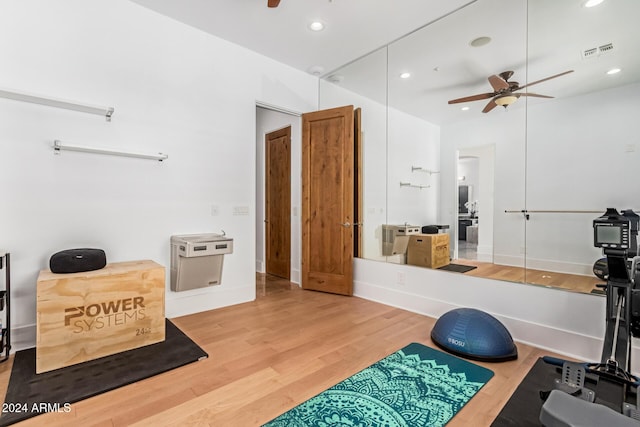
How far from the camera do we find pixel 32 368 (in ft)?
6.86

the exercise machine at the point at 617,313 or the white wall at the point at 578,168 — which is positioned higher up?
the white wall at the point at 578,168

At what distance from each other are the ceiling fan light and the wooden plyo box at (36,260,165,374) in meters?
3.35

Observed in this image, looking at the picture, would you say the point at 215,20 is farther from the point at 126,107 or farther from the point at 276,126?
the point at 276,126

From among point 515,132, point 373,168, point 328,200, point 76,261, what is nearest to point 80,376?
point 76,261

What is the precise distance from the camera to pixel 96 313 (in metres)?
2.21

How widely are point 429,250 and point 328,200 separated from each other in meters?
1.41

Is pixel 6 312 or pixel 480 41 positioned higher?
pixel 480 41

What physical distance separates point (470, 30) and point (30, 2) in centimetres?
380

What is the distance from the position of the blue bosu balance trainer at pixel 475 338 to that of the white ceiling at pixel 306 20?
2809 millimetres

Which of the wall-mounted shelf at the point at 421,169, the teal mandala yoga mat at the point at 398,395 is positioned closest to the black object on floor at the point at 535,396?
the teal mandala yoga mat at the point at 398,395

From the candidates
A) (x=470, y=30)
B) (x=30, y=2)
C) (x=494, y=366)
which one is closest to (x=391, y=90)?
(x=470, y=30)

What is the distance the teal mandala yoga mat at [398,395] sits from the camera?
1.61 meters

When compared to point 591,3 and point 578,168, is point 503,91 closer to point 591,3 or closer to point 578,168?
point 591,3

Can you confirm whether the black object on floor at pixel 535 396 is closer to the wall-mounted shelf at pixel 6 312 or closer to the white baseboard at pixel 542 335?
the white baseboard at pixel 542 335
